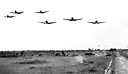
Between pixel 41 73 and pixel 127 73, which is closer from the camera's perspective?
pixel 127 73

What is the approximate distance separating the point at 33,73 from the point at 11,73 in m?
6.87

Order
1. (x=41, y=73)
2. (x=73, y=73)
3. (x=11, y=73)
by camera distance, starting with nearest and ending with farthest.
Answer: (x=73, y=73) → (x=41, y=73) → (x=11, y=73)

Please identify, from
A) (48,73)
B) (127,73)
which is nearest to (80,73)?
(48,73)

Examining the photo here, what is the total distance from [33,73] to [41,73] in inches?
82.8

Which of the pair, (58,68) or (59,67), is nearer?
(58,68)

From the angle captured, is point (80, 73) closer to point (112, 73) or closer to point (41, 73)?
point (41, 73)

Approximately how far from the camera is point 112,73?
4750 centimetres

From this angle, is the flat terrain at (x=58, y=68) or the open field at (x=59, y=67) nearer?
the flat terrain at (x=58, y=68)

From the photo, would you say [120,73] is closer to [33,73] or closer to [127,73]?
[127,73]

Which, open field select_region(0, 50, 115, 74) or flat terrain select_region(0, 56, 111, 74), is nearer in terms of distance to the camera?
flat terrain select_region(0, 56, 111, 74)

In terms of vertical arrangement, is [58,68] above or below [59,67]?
below

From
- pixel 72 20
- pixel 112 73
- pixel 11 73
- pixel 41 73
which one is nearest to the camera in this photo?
pixel 72 20

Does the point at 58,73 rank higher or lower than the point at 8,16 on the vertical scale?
lower

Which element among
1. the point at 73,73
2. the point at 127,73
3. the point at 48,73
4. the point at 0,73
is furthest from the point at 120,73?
the point at 0,73
